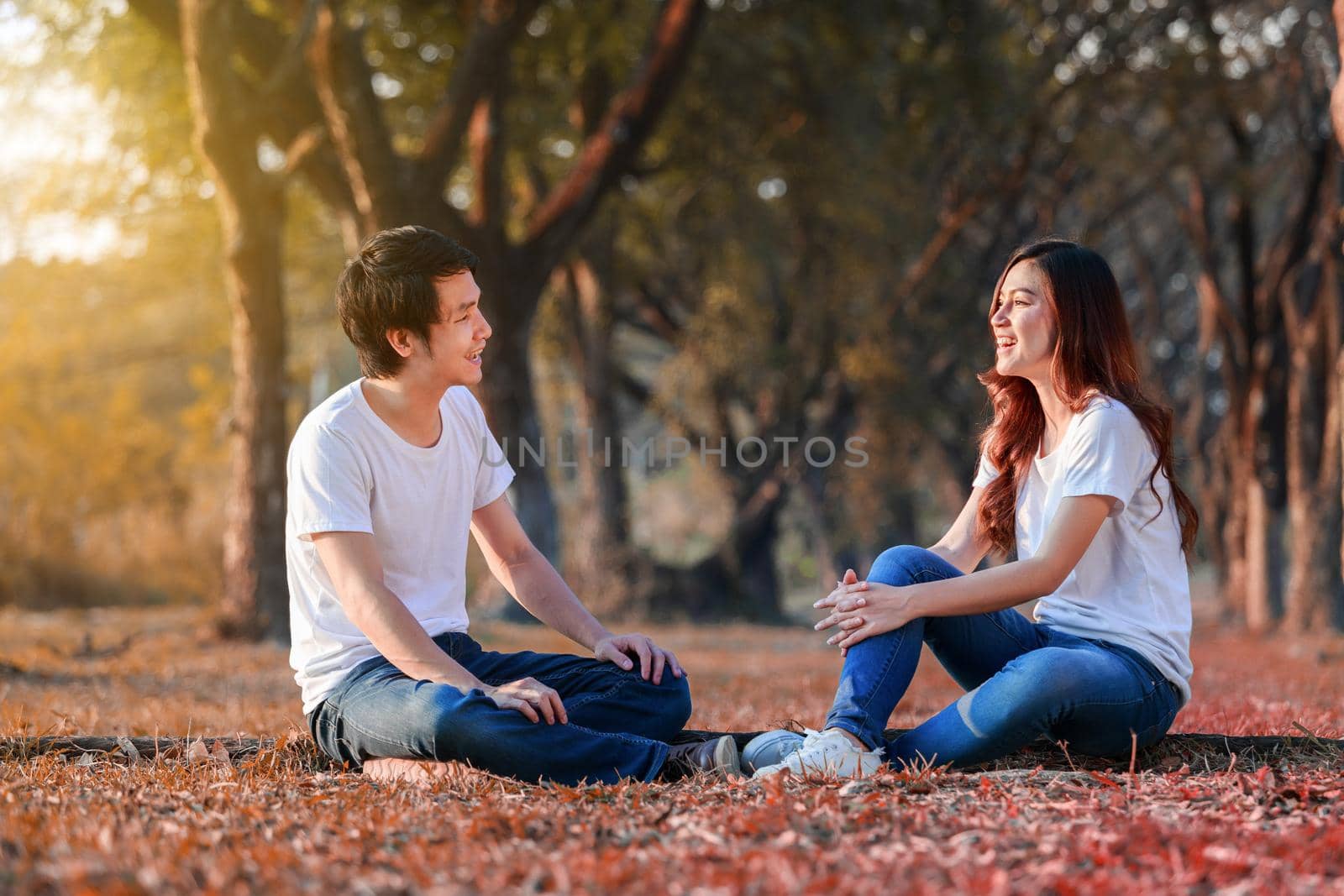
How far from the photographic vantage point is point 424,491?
3.78m

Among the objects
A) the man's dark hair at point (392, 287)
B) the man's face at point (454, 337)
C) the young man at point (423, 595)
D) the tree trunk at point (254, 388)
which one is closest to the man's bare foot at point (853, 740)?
the young man at point (423, 595)

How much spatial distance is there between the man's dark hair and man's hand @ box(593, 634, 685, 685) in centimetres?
Answer: 101

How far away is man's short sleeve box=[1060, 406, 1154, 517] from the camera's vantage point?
136 inches

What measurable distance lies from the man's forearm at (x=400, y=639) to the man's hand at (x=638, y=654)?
49 centimetres

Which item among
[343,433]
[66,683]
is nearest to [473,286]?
[343,433]

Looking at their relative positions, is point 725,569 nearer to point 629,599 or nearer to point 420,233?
point 629,599

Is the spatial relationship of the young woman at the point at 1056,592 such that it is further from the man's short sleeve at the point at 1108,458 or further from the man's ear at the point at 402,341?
the man's ear at the point at 402,341

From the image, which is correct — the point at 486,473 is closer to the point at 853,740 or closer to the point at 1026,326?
the point at 853,740

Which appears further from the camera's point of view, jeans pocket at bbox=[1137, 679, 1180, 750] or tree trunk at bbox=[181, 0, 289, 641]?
tree trunk at bbox=[181, 0, 289, 641]

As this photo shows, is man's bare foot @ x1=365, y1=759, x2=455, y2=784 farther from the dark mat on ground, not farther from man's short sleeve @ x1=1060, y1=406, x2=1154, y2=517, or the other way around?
man's short sleeve @ x1=1060, y1=406, x2=1154, y2=517

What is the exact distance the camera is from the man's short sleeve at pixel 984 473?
3994 millimetres

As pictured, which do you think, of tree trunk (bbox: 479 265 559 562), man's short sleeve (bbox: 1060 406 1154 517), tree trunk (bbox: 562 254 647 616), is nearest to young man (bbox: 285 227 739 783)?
man's short sleeve (bbox: 1060 406 1154 517)

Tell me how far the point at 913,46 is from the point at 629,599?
280 inches

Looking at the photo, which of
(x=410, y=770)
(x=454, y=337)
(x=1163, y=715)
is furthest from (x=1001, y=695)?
(x=454, y=337)
